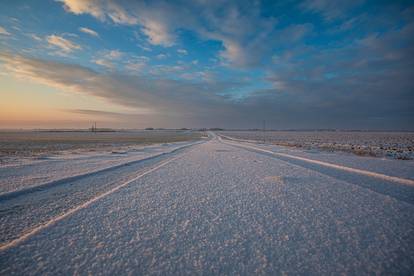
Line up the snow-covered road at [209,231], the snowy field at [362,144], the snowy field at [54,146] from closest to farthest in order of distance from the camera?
the snow-covered road at [209,231], the snowy field at [54,146], the snowy field at [362,144]

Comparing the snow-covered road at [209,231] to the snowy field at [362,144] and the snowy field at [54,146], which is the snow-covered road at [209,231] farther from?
the snowy field at [362,144]

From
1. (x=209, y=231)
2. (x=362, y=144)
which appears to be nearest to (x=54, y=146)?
(x=209, y=231)

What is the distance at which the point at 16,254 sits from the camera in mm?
2656

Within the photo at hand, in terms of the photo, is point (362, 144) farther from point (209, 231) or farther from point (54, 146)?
point (54, 146)

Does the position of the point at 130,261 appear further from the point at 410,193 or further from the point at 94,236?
the point at 410,193

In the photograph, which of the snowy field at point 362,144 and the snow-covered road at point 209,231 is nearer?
the snow-covered road at point 209,231

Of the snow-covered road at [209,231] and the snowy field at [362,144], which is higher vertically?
the snowy field at [362,144]

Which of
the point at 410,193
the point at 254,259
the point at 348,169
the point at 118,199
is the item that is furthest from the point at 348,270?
the point at 348,169

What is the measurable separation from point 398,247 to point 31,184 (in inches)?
395

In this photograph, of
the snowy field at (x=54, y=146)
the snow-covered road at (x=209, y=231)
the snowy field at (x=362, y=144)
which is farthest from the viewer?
the snowy field at (x=362, y=144)

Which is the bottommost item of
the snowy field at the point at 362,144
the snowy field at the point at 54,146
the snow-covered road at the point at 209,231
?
the snowy field at the point at 54,146

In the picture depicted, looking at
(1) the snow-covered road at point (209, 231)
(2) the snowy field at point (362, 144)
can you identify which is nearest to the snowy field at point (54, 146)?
(1) the snow-covered road at point (209, 231)

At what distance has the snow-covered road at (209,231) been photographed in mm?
2445

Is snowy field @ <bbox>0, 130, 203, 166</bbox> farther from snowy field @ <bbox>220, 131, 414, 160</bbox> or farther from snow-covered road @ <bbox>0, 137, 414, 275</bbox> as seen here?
snowy field @ <bbox>220, 131, 414, 160</bbox>
